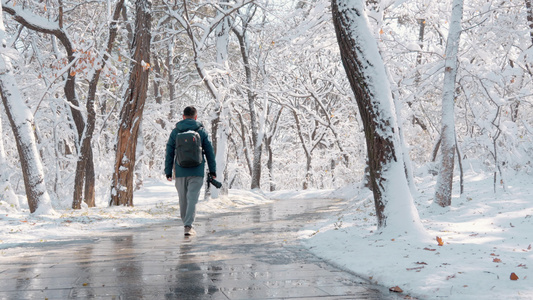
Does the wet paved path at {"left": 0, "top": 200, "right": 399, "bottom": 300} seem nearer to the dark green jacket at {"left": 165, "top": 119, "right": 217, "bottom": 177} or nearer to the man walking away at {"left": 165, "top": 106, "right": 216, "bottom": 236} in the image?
the man walking away at {"left": 165, "top": 106, "right": 216, "bottom": 236}

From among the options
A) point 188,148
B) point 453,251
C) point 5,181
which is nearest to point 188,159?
point 188,148

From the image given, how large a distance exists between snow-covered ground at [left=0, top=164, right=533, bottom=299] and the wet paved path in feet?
1.27

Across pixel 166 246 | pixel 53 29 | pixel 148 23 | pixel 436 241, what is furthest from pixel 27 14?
pixel 436 241

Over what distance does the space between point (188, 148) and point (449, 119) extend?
18.4ft

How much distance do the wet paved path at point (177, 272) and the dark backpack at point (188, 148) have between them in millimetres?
1307

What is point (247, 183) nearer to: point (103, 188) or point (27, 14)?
point (103, 188)

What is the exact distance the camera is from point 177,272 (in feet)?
16.5

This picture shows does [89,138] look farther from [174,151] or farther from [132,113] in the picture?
[174,151]

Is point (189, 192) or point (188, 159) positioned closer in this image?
point (188, 159)

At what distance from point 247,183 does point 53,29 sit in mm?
36790

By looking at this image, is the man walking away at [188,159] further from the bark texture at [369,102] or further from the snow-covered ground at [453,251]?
the bark texture at [369,102]

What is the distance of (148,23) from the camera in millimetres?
14086

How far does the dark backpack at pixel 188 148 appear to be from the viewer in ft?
26.6

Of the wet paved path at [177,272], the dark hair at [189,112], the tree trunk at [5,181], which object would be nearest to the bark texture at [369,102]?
the wet paved path at [177,272]
